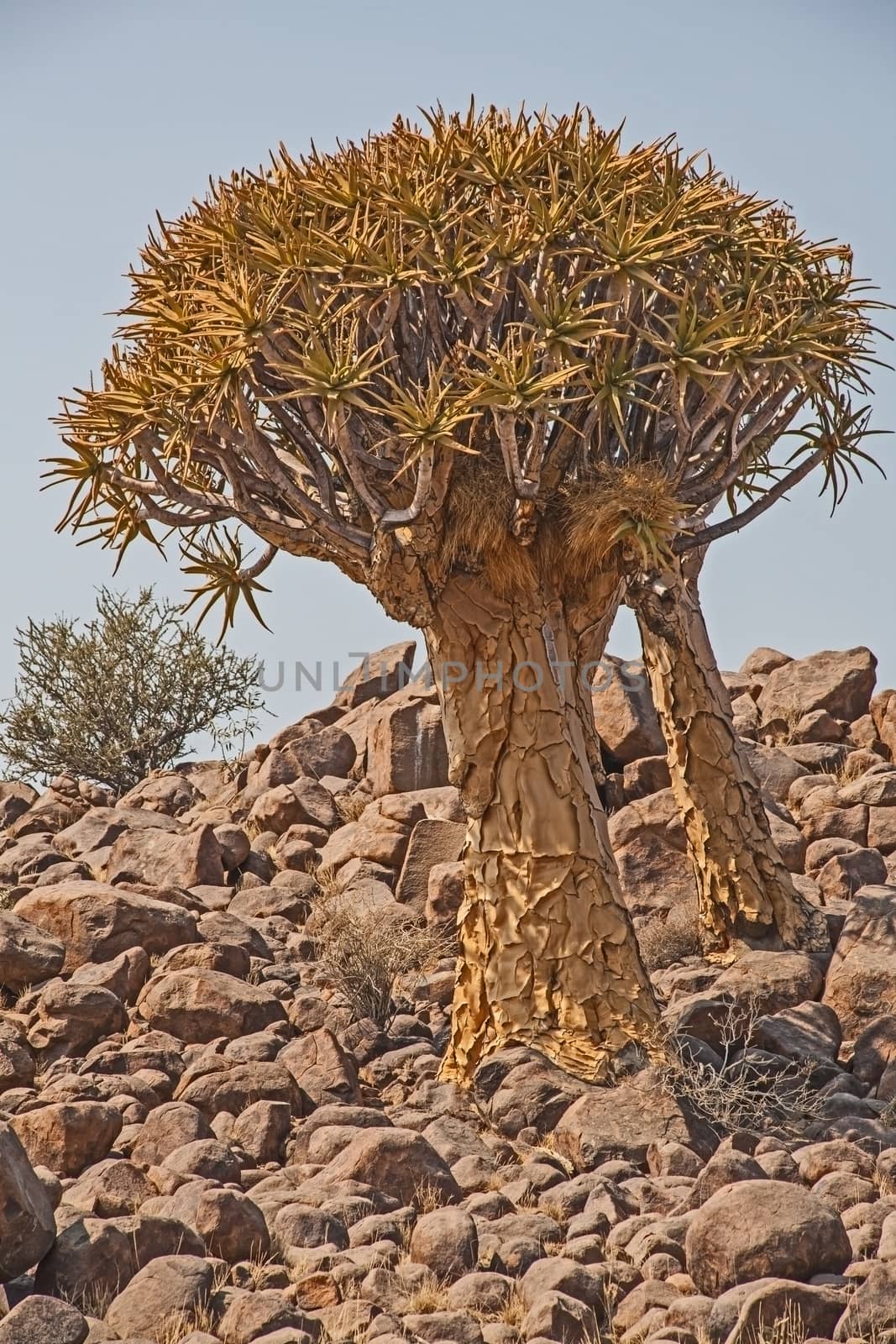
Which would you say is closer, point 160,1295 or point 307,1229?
point 160,1295

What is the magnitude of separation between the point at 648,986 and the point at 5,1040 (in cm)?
307

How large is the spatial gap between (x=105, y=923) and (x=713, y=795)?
3.98 metres

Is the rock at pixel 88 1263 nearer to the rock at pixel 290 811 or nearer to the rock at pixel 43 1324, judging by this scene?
the rock at pixel 43 1324

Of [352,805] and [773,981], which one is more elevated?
[352,805]

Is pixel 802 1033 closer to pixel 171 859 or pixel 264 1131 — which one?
pixel 264 1131

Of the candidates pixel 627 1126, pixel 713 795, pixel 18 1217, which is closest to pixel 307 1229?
pixel 18 1217

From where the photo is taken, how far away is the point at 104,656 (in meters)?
15.3

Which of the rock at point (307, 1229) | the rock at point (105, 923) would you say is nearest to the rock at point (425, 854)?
the rock at point (105, 923)

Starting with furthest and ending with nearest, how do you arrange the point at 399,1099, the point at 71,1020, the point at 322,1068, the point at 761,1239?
the point at 71,1020
the point at 399,1099
the point at 322,1068
the point at 761,1239

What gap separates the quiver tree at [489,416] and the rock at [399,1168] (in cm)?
142

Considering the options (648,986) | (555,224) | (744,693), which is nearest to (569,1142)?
(648,986)

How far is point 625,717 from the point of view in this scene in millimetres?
12430

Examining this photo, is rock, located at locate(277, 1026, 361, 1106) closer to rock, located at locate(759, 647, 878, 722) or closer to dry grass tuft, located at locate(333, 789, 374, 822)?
dry grass tuft, located at locate(333, 789, 374, 822)

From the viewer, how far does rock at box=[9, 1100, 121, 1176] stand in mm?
6012
